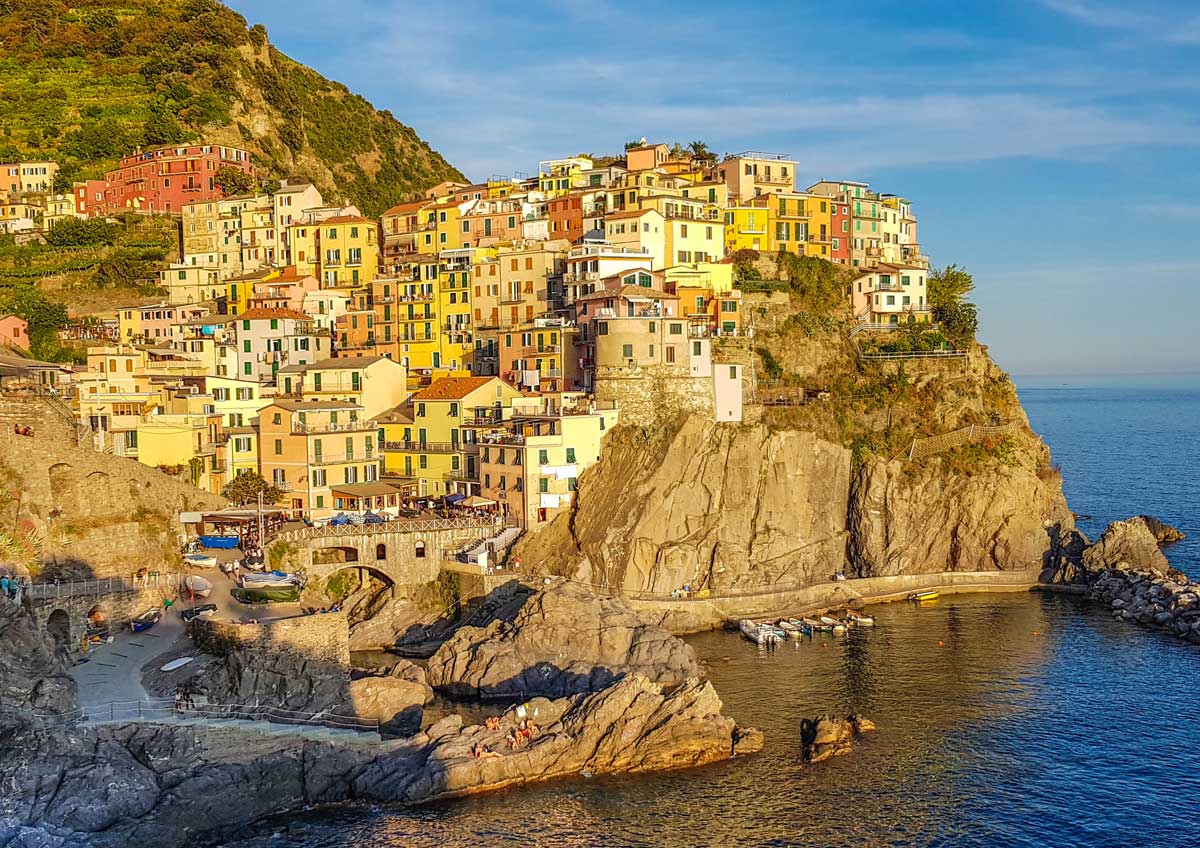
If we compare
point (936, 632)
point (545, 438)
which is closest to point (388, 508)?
point (545, 438)

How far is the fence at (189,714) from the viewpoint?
124 feet

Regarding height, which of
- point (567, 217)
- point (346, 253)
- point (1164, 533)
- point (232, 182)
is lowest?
point (1164, 533)

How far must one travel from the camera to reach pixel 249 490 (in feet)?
205

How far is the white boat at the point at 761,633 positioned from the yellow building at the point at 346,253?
43602mm

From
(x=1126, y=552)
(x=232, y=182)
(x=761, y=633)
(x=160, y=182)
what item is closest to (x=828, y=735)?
(x=761, y=633)

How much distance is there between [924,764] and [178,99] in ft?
338

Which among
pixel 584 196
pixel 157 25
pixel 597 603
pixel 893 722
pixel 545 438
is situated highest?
pixel 157 25

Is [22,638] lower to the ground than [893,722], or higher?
higher

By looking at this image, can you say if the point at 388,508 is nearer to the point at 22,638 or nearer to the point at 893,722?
the point at 22,638

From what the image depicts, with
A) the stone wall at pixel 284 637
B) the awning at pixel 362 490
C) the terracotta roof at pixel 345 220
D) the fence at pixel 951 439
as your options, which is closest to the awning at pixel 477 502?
the awning at pixel 362 490

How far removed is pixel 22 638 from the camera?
4053cm

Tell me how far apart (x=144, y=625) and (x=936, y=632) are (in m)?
36.8

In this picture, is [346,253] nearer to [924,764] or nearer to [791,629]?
[791,629]

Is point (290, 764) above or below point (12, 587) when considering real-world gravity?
below
